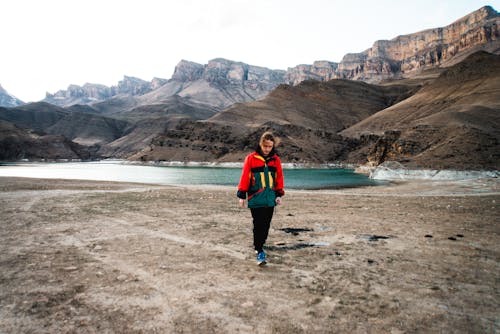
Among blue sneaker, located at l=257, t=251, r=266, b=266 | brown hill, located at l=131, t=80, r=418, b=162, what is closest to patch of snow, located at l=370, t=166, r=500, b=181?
blue sneaker, located at l=257, t=251, r=266, b=266

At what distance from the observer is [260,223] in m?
6.21

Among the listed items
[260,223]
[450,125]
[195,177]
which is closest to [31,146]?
[195,177]

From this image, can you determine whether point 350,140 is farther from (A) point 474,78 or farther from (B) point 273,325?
(B) point 273,325

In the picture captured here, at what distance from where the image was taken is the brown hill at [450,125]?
5269 cm

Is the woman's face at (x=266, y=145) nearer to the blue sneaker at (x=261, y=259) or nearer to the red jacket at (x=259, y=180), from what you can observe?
the red jacket at (x=259, y=180)

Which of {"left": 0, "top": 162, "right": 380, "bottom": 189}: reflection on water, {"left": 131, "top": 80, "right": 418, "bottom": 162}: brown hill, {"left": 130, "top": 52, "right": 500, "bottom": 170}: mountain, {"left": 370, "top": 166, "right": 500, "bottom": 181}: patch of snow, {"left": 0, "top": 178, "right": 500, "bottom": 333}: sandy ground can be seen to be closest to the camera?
{"left": 0, "top": 178, "right": 500, "bottom": 333}: sandy ground

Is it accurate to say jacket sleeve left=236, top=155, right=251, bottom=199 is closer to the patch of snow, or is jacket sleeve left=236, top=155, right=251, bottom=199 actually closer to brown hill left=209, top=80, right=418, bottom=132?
the patch of snow

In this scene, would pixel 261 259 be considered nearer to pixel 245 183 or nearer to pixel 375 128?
pixel 245 183

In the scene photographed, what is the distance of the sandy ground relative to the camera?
3861mm

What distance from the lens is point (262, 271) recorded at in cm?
566

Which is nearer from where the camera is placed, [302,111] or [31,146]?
[31,146]

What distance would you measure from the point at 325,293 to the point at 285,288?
614mm

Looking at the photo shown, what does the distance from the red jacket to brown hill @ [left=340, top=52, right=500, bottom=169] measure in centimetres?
5197

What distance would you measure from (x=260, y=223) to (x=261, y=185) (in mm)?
784
